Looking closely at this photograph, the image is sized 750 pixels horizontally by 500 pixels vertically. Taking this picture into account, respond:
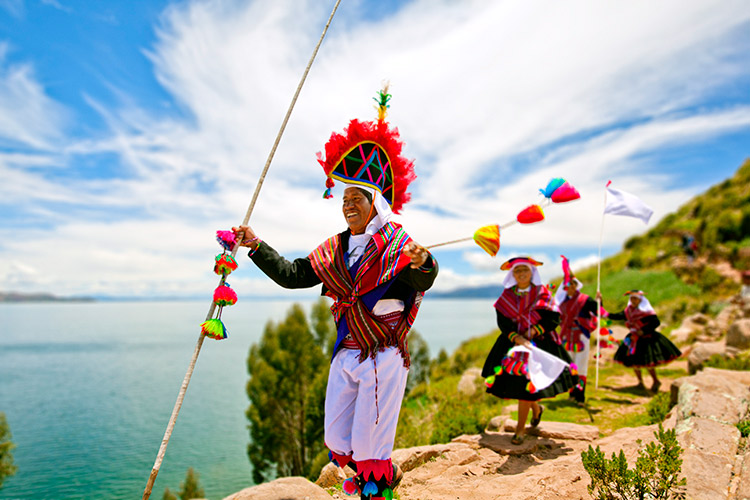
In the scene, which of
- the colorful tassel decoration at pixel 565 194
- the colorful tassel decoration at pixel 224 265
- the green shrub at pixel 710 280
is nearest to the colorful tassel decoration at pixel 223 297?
the colorful tassel decoration at pixel 224 265

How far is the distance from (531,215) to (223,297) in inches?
90.6

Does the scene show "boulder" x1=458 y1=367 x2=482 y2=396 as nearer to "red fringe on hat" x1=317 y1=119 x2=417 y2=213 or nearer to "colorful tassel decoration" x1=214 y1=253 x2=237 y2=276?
"red fringe on hat" x1=317 y1=119 x2=417 y2=213

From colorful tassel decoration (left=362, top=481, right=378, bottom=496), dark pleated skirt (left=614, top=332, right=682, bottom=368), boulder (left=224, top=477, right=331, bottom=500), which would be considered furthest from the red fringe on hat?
dark pleated skirt (left=614, top=332, right=682, bottom=368)

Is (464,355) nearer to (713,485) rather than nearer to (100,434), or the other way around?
Answer: (713,485)

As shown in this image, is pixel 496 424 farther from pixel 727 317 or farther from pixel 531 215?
pixel 727 317

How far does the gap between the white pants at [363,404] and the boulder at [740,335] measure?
10.0 metres

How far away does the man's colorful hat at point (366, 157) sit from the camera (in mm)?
3385

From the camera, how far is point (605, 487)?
3.35 metres

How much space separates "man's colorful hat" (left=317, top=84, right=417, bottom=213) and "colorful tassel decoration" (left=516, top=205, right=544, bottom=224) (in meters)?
1.02

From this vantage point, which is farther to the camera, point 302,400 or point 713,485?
point 302,400

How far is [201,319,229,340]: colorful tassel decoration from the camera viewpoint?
2.96 meters

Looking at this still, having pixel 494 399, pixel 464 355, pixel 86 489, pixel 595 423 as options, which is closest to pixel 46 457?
pixel 86 489

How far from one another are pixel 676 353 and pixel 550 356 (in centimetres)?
522

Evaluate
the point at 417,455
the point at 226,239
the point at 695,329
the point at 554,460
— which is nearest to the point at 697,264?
the point at 695,329
